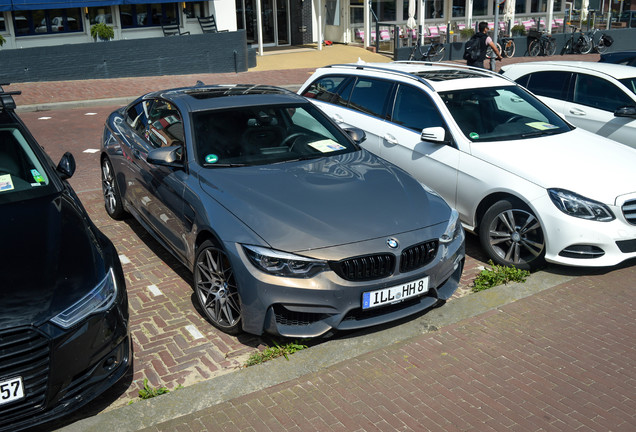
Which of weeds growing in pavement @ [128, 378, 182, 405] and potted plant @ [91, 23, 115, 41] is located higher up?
potted plant @ [91, 23, 115, 41]

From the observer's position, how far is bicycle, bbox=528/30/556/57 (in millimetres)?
25998

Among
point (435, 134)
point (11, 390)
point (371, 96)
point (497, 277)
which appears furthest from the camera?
point (371, 96)

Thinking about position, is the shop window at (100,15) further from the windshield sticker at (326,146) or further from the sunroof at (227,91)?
the windshield sticker at (326,146)

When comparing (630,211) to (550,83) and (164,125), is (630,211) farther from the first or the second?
(164,125)

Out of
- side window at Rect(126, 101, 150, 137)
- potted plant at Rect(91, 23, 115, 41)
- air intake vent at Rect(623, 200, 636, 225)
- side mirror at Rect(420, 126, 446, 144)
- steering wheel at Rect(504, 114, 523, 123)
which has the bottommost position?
air intake vent at Rect(623, 200, 636, 225)

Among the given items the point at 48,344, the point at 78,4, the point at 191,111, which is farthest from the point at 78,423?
the point at 78,4

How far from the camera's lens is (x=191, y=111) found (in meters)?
5.72

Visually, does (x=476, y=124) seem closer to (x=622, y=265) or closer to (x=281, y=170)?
(x=622, y=265)

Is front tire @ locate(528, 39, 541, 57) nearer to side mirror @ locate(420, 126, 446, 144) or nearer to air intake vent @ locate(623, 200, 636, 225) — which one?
side mirror @ locate(420, 126, 446, 144)

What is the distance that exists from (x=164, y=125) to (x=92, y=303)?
2779 millimetres

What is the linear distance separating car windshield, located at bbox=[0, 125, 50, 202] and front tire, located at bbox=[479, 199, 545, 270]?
3866 mm

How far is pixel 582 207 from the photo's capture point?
5.61 meters

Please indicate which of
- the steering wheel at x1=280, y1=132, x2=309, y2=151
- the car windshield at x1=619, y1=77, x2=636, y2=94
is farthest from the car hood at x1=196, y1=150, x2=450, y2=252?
the car windshield at x1=619, y1=77, x2=636, y2=94

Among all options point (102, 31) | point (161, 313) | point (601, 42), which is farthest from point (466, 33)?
point (161, 313)
